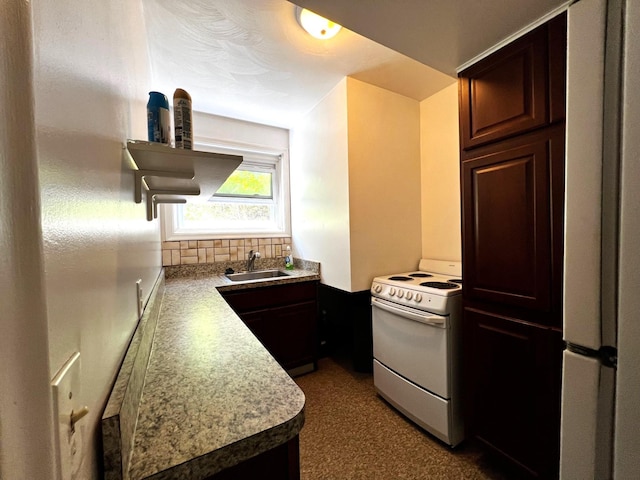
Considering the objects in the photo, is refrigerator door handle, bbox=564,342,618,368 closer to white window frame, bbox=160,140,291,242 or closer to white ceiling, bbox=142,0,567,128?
white ceiling, bbox=142,0,567,128

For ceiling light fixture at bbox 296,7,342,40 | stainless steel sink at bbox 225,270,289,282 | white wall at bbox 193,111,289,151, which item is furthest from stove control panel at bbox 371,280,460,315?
white wall at bbox 193,111,289,151

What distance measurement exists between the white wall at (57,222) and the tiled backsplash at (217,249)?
6.09ft

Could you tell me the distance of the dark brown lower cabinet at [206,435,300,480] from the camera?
585 millimetres

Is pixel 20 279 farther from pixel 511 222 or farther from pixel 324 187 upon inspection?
pixel 324 187

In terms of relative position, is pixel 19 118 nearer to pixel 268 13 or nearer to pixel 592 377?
pixel 592 377

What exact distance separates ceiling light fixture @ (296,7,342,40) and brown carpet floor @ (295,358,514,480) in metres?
2.43

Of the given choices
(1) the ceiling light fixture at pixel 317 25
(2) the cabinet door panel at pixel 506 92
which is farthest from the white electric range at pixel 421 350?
(1) the ceiling light fixture at pixel 317 25

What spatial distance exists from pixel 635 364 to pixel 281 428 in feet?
3.22

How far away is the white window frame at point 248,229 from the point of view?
236 centimetres

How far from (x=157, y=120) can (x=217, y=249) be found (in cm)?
186

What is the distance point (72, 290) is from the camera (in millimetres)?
354

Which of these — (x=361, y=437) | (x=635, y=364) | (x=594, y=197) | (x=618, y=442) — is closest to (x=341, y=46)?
(x=594, y=197)

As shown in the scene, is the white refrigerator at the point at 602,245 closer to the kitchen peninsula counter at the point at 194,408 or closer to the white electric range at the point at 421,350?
the white electric range at the point at 421,350

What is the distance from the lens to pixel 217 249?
253cm
